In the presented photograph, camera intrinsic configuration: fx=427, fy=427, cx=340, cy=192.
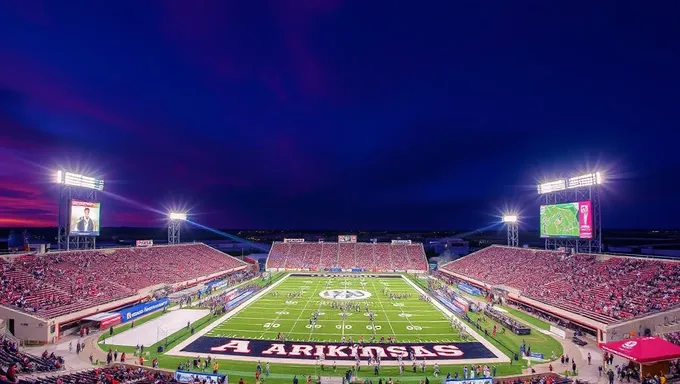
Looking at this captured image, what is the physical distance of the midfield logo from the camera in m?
51.1

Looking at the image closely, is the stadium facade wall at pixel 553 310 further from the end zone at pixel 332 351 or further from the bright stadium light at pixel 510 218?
the bright stadium light at pixel 510 218

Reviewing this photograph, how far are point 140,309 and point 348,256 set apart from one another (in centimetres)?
5219

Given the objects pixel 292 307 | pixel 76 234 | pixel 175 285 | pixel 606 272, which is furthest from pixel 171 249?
pixel 606 272

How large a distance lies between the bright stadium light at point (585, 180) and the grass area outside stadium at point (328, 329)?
70.6ft

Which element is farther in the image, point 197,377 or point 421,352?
point 421,352

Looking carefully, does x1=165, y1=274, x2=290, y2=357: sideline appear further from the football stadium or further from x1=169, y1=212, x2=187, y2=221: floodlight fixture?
x1=169, y1=212, x2=187, y2=221: floodlight fixture

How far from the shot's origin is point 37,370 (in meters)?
22.5

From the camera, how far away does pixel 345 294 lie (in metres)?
53.3

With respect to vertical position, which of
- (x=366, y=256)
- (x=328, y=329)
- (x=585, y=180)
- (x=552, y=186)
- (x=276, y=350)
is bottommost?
(x=276, y=350)

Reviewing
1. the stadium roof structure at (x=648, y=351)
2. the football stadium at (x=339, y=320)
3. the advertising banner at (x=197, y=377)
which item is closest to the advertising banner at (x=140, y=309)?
the football stadium at (x=339, y=320)

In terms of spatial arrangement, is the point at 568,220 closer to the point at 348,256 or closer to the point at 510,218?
the point at 510,218

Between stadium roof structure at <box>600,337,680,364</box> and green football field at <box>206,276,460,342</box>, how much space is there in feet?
38.5

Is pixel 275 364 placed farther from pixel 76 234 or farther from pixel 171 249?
pixel 171 249

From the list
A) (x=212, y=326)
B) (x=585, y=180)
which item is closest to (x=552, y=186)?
(x=585, y=180)
